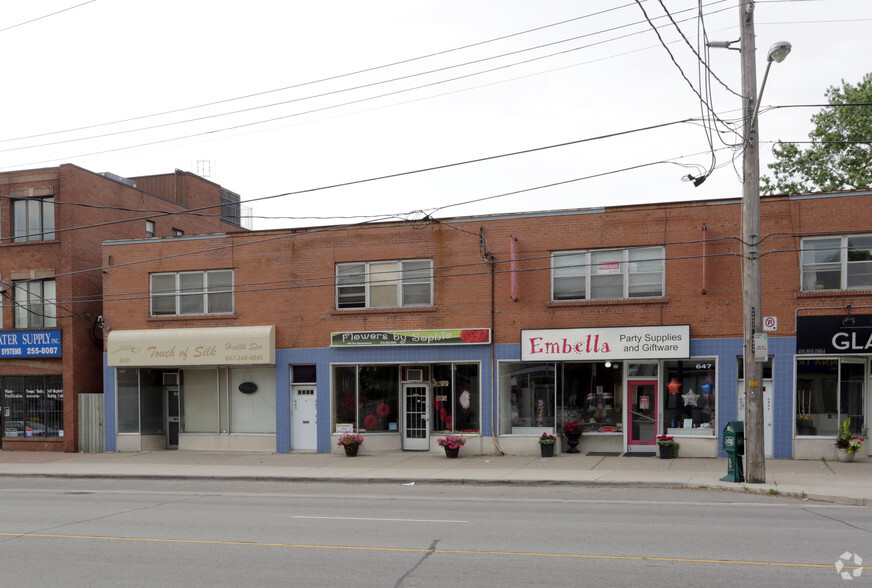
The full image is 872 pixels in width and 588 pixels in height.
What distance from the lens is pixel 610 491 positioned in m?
16.5

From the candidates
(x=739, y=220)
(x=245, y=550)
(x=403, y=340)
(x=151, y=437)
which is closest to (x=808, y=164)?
(x=739, y=220)

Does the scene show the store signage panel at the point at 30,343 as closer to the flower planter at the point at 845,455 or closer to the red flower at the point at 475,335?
the red flower at the point at 475,335

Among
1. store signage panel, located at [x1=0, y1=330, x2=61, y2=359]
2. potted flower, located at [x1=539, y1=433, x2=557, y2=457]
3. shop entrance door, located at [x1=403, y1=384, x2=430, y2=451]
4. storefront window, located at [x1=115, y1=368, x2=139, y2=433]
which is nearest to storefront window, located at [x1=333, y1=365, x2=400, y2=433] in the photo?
shop entrance door, located at [x1=403, y1=384, x2=430, y2=451]

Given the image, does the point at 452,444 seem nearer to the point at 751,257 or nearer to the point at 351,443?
the point at 351,443

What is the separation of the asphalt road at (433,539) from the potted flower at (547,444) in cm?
512

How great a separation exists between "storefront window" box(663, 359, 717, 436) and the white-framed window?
788 inches

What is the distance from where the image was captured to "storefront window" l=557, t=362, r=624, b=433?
22438 millimetres

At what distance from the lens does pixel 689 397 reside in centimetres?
2162

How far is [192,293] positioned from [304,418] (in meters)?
5.51

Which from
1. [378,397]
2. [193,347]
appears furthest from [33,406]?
[378,397]

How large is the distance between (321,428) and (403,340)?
384cm

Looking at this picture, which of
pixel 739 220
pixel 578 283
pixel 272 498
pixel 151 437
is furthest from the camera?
pixel 151 437

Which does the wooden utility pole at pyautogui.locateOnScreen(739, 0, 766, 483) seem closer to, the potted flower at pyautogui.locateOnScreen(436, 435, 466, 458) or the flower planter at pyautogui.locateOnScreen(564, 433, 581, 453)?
the flower planter at pyautogui.locateOnScreen(564, 433, 581, 453)

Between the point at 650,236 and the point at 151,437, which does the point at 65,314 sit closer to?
the point at 151,437
